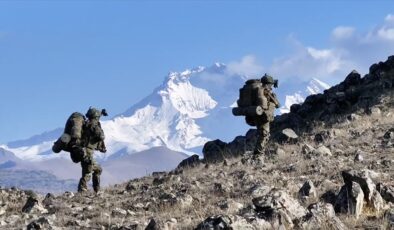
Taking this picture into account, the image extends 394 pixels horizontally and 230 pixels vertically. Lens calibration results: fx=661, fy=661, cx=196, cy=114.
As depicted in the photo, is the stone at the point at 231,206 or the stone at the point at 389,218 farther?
the stone at the point at 231,206

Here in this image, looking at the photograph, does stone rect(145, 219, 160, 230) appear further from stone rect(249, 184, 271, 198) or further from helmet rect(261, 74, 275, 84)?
helmet rect(261, 74, 275, 84)

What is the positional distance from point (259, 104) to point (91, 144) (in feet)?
18.7

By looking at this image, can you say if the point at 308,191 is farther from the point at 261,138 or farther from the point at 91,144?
the point at 91,144

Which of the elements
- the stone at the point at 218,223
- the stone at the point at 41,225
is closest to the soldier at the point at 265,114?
the stone at the point at 41,225

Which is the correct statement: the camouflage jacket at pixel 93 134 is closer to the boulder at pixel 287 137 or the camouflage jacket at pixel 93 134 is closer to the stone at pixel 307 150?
the stone at pixel 307 150

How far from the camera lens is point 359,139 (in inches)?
880

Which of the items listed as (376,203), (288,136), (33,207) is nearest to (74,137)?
(33,207)

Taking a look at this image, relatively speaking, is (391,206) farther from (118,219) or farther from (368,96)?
(368,96)

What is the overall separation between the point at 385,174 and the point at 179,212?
4916 millimetres

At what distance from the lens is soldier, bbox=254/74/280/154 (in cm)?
2238

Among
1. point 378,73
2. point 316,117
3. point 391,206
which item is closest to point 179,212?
point 391,206

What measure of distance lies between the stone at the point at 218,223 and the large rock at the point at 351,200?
7.63 feet

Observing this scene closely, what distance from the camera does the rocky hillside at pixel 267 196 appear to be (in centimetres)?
1042

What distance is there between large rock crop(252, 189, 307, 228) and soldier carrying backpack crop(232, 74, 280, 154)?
11172 mm
